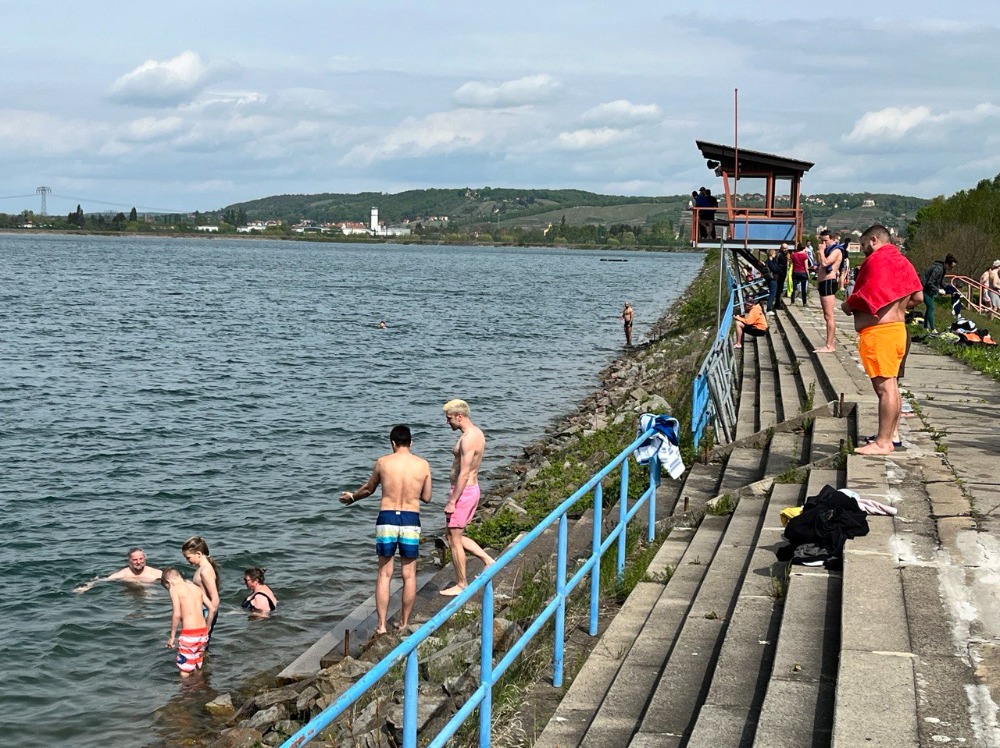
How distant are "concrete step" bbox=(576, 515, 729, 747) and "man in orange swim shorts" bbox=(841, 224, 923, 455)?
2.00 meters

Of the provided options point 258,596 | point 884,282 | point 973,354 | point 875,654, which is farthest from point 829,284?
point 875,654

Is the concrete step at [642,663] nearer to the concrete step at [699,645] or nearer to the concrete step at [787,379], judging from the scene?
the concrete step at [699,645]

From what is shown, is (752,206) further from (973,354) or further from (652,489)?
(652,489)

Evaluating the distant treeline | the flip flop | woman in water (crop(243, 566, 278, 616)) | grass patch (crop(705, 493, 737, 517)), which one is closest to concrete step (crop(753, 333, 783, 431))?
the flip flop

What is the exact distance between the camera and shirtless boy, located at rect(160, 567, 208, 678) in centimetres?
994

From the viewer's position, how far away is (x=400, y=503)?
9219mm

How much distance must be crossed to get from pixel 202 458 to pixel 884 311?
43.8ft

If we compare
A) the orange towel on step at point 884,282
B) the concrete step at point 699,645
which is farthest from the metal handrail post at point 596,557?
the orange towel on step at point 884,282

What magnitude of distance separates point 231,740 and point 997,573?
499 centimetres

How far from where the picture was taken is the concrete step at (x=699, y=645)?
200 inches

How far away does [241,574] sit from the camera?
12.7 m

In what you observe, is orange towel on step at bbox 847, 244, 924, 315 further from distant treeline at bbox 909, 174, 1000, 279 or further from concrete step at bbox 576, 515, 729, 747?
distant treeline at bbox 909, 174, 1000, 279

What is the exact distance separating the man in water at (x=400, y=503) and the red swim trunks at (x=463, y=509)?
329 mm

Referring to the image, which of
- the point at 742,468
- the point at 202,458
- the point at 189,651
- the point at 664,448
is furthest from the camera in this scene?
the point at 202,458
